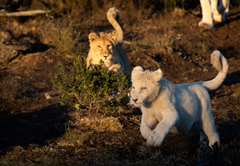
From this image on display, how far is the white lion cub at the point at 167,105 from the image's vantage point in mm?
3794

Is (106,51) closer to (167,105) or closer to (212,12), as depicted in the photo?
(167,105)

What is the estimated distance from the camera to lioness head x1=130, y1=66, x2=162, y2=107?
385 centimetres

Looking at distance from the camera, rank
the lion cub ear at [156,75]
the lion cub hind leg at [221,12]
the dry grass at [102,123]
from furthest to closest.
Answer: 1. the lion cub hind leg at [221,12]
2. the dry grass at [102,123]
3. the lion cub ear at [156,75]

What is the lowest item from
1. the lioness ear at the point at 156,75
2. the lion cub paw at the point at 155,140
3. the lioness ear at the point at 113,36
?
the lion cub paw at the point at 155,140

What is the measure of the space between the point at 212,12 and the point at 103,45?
9381mm

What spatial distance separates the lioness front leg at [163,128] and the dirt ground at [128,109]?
333mm

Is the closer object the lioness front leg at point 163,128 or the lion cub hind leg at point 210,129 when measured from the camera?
the lioness front leg at point 163,128

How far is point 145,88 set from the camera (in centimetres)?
393

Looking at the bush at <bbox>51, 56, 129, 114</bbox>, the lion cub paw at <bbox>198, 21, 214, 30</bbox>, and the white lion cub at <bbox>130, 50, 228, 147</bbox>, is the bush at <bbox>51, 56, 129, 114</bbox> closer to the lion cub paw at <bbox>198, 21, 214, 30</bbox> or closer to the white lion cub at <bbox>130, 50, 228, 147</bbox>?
the white lion cub at <bbox>130, 50, 228, 147</bbox>

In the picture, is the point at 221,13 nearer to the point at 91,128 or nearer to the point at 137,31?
the point at 137,31

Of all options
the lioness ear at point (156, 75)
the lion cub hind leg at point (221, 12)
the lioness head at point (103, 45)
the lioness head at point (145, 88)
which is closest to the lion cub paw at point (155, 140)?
the lioness head at point (145, 88)

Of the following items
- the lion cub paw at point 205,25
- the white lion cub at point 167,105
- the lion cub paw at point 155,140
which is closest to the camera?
the lion cub paw at point 155,140

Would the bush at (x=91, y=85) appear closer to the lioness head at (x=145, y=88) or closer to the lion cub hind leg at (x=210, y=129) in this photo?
the lioness head at (x=145, y=88)

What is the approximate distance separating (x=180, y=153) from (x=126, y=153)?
2.54ft
